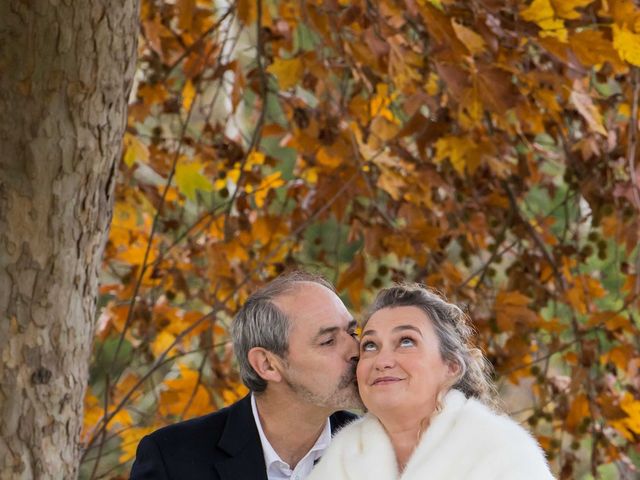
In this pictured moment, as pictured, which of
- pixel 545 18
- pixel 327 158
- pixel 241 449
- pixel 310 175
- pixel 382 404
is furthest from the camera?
pixel 310 175

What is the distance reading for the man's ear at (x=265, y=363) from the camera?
2824 mm

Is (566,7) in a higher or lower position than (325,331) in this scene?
higher

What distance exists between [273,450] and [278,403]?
0.36 ft

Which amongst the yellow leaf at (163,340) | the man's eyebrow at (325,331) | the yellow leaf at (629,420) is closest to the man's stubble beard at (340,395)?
the man's eyebrow at (325,331)

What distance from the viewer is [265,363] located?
285 centimetres

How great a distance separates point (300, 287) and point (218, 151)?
5.01ft

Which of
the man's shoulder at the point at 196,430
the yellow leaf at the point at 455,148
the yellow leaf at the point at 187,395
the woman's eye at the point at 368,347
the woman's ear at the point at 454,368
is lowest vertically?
the woman's ear at the point at 454,368

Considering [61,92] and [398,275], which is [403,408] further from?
[398,275]

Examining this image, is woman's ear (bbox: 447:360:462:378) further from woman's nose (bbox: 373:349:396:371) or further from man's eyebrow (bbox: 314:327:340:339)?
man's eyebrow (bbox: 314:327:340:339)

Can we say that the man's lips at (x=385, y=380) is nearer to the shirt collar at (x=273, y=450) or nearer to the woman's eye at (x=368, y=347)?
the woman's eye at (x=368, y=347)

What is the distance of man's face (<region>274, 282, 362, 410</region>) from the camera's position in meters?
2.70

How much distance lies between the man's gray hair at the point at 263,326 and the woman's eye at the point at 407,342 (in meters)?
0.36

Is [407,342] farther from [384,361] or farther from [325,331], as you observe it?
[325,331]

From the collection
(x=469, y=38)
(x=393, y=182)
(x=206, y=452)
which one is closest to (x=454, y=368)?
(x=206, y=452)
